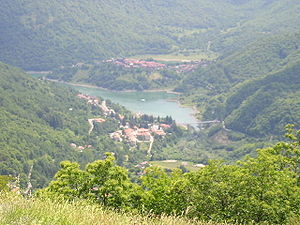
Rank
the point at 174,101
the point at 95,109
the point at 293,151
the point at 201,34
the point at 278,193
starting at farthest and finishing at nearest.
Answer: the point at 201,34
the point at 174,101
the point at 95,109
the point at 293,151
the point at 278,193

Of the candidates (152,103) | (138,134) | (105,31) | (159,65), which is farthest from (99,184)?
(105,31)

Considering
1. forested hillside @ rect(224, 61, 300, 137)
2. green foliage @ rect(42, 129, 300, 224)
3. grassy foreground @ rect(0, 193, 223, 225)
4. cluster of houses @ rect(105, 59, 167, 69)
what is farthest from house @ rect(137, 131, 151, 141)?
grassy foreground @ rect(0, 193, 223, 225)

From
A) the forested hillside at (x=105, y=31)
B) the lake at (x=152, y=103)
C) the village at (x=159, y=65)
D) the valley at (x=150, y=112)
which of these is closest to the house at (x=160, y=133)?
the valley at (x=150, y=112)

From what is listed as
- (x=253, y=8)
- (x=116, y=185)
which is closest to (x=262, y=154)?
(x=116, y=185)

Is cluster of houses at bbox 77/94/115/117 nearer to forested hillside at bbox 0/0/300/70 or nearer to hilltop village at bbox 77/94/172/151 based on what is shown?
hilltop village at bbox 77/94/172/151

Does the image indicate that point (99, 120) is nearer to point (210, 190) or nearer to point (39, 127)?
point (39, 127)

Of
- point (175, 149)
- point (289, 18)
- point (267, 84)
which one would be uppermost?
point (289, 18)

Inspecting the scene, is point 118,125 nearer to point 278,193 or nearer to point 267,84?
point 267,84
